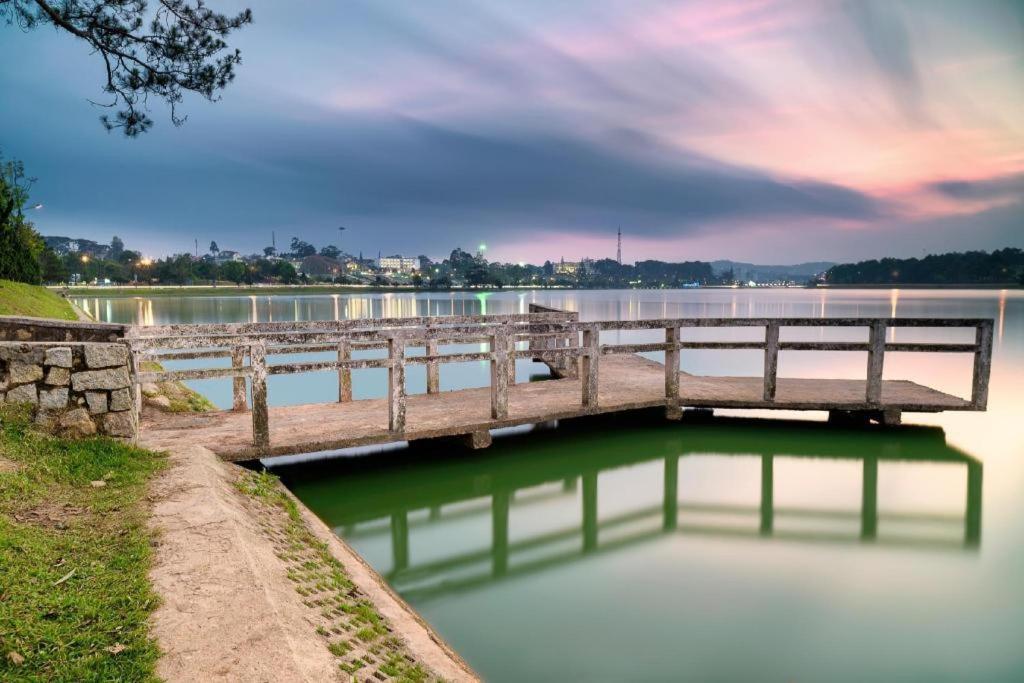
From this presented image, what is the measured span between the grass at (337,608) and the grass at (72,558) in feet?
2.99

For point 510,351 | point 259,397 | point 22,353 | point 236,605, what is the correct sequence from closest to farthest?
point 236,605
point 22,353
point 259,397
point 510,351

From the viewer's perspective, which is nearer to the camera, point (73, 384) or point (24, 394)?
point (24, 394)

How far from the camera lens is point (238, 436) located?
→ 752 centimetres

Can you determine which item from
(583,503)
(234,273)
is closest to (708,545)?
(583,503)

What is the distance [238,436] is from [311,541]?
109 inches

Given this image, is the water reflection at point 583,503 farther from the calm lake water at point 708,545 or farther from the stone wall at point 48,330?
the stone wall at point 48,330

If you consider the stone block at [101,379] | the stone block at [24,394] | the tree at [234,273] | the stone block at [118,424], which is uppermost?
the tree at [234,273]

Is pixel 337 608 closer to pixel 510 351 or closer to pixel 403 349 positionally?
pixel 403 349

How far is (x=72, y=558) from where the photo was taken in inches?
150

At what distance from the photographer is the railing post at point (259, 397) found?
22.4 ft

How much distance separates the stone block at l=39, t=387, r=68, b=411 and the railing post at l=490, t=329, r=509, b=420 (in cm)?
Result: 493

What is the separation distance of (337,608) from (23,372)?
13.1ft

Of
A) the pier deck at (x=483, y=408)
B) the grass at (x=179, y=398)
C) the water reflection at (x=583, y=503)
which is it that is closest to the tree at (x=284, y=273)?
the grass at (x=179, y=398)

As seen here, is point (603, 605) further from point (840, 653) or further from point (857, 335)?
point (857, 335)
